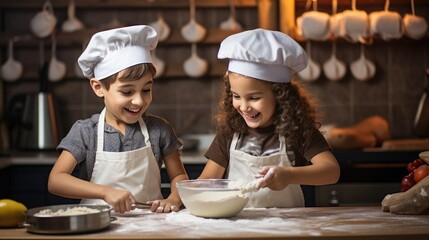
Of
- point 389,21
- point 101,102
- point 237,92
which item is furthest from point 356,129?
point 237,92

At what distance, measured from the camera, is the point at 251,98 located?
1915 mm

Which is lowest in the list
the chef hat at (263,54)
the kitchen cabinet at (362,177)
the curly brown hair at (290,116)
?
the kitchen cabinet at (362,177)

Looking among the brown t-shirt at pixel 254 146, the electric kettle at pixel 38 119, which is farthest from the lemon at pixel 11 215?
the electric kettle at pixel 38 119

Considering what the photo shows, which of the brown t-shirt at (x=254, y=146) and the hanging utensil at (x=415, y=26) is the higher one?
the hanging utensil at (x=415, y=26)

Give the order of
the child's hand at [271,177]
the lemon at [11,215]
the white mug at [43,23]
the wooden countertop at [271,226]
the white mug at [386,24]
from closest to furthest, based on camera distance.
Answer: the wooden countertop at [271,226], the lemon at [11,215], the child's hand at [271,177], the white mug at [386,24], the white mug at [43,23]

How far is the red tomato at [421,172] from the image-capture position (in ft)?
5.67

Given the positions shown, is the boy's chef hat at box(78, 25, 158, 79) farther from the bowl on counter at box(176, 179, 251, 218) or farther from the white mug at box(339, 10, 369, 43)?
the white mug at box(339, 10, 369, 43)

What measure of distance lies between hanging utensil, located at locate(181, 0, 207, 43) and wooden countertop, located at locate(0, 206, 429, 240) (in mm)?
1894

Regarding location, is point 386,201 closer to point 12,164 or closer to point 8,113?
point 12,164

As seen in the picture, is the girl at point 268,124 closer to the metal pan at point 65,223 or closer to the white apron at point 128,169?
the white apron at point 128,169

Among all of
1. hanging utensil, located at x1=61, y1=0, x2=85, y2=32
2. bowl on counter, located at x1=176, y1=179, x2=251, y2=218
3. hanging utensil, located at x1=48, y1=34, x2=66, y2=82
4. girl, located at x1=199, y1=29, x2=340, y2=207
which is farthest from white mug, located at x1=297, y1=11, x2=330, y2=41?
bowl on counter, located at x1=176, y1=179, x2=251, y2=218

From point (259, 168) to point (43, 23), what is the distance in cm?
186

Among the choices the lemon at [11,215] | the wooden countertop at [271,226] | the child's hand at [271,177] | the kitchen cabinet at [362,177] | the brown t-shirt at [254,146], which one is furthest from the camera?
the kitchen cabinet at [362,177]

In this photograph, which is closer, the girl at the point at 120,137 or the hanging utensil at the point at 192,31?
the girl at the point at 120,137
